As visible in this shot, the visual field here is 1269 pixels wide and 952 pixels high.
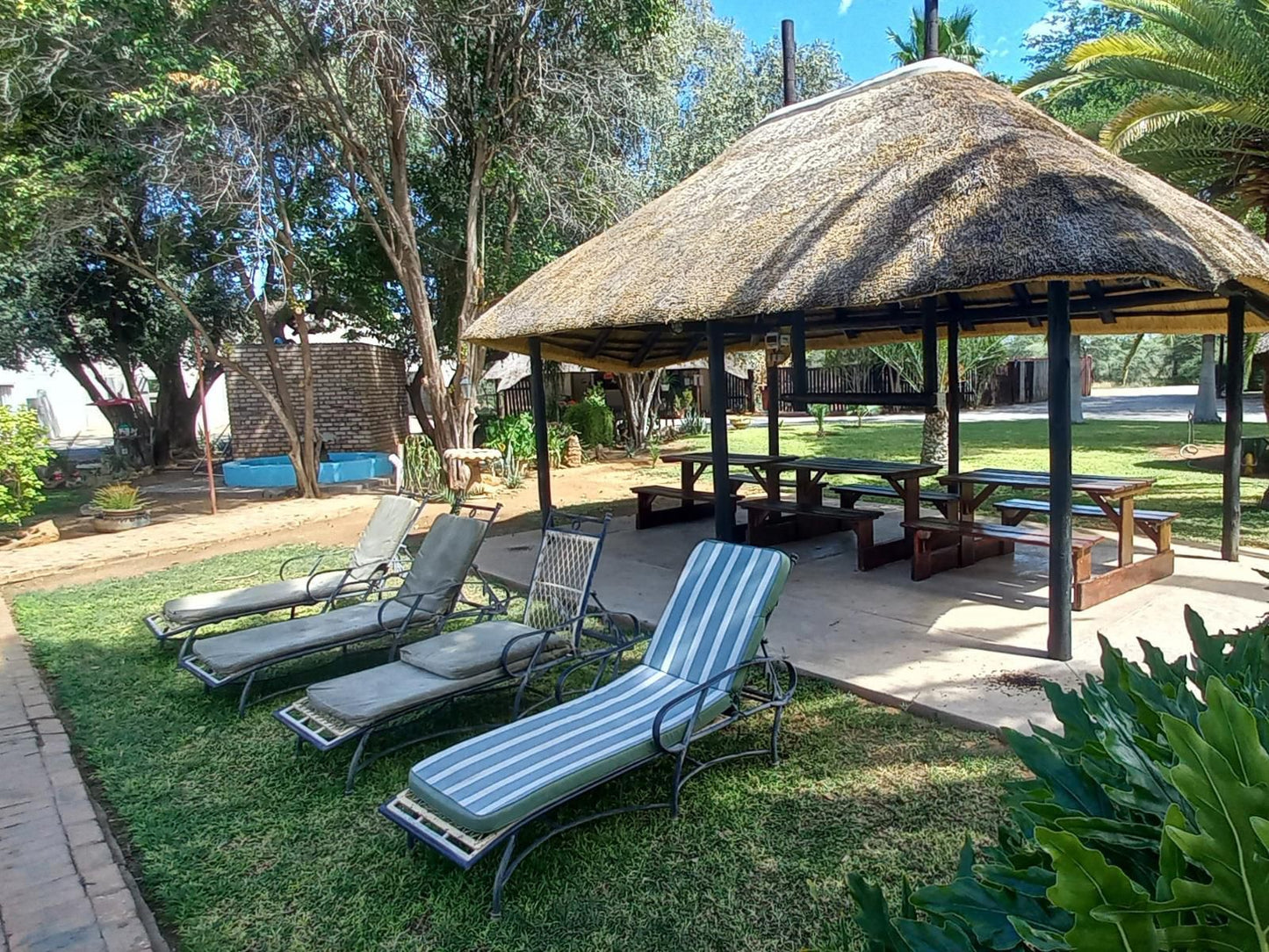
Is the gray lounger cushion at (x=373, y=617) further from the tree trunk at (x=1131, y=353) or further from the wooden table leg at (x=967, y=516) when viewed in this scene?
the tree trunk at (x=1131, y=353)

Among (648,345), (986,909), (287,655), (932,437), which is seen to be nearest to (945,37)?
(932,437)

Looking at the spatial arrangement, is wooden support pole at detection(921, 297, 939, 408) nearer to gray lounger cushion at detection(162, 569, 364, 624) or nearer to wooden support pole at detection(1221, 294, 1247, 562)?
wooden support pole at detection(1221, 294, 1247, 562)

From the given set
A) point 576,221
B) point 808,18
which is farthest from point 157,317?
point 808,18

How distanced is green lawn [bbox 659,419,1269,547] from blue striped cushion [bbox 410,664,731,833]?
6.57 metres

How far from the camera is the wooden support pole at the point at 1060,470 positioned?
15.0 ft

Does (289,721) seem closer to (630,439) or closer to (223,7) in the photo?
(223,7)

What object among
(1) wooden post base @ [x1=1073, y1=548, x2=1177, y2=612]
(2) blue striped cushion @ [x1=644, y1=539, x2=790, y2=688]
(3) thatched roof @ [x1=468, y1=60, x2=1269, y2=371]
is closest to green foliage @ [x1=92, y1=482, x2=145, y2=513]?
(3) thatched roof @ [x1=468, y1=60, x2=1269, y2=371]

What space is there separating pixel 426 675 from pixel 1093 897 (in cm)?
373

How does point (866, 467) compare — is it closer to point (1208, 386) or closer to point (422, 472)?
point (422, 472)

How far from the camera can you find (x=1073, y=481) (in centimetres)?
621

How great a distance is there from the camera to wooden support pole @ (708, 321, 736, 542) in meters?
6.57

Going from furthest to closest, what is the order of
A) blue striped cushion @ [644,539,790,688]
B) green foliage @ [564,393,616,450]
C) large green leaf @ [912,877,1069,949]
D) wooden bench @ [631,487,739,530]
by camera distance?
1. green foliage @ [564,393,616,450]
2. wooden bench @ [631,487,739,530]
3. blue striped cushion @ [644,539,790,688]
4. large green leaf @ [912,877,1069,949]

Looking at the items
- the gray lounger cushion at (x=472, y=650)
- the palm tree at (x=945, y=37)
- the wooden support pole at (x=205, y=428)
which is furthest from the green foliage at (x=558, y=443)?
the gray lounger cushion at (x=472, y=650)

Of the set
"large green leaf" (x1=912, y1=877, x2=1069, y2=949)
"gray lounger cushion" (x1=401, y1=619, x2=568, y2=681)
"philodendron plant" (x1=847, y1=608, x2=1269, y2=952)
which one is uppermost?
"philodendron plant" (x1=847, y1=608, x2=1269, y2=952)
